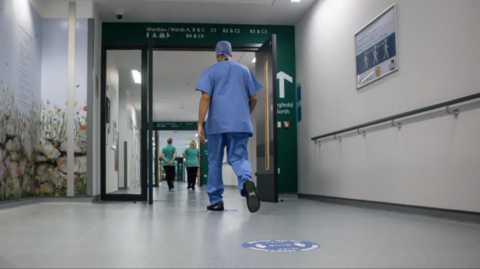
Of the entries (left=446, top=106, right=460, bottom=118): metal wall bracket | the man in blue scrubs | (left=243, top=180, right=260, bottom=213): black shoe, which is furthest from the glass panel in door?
(left=446, top=106, right=460, bottom=118): metal wall bracket

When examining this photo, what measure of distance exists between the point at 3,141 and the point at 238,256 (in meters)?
3.26

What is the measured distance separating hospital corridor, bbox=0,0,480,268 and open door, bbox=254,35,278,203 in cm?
4

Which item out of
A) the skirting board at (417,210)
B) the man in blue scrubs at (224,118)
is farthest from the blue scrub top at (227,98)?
the skirting board at (417,210)

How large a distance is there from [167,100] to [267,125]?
797cm

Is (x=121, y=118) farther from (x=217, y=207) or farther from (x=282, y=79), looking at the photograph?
(x=217, y=207)

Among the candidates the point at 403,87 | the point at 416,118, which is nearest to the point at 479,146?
the point at 416,118

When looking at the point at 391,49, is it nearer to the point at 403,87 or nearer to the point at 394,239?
the point at 403,87

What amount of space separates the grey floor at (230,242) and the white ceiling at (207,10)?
11.7ft

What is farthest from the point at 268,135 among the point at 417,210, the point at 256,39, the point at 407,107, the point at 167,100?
the point at 167,100

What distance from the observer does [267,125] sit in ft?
18.3

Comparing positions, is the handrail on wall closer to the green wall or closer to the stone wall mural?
the green wall

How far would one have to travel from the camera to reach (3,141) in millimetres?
4074

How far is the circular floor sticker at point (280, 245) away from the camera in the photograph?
1.81 meters

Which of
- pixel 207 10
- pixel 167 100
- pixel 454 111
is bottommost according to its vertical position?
pixel 454 111
